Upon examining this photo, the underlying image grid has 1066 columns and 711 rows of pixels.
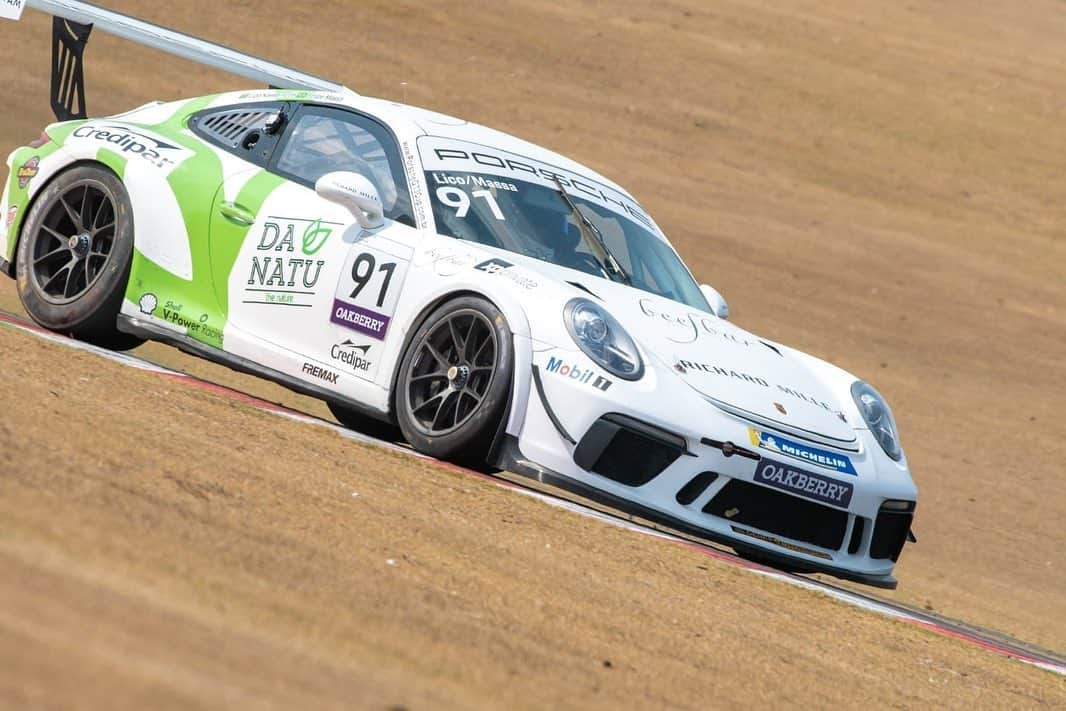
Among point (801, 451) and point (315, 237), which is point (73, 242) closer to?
point (315, 237)

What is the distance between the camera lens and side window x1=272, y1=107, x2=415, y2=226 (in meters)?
7.77

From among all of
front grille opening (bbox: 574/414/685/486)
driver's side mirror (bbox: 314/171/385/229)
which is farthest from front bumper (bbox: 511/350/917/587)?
driver's side mirror (bbox: 314/171/385/229)

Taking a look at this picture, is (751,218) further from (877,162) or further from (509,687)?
(509,687)

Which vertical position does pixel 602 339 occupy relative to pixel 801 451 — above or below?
above

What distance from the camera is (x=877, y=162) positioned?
2056cm

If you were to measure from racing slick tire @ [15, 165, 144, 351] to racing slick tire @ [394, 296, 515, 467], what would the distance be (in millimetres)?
1878

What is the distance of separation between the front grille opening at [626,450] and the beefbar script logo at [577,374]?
0.42 feet

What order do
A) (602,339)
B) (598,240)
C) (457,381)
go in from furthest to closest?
(598,240), (457,381), (602,339)

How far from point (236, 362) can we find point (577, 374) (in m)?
1.89

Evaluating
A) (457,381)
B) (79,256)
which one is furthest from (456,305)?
(79,256)

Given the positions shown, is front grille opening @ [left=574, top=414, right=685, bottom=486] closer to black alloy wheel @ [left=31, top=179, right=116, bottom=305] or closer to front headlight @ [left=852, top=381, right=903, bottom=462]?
front headlight @ [left=852, top=381, right=903, bottom=462]

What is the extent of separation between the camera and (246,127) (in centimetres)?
848

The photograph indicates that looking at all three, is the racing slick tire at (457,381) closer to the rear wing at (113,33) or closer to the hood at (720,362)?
the hood at (720,362)

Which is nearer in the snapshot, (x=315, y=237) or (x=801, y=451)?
(x=801, y=451)
